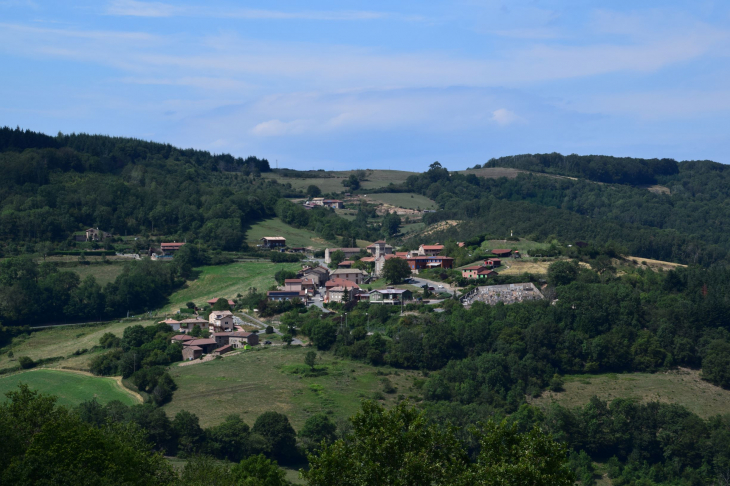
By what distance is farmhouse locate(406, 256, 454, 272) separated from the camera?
8596 centimetres

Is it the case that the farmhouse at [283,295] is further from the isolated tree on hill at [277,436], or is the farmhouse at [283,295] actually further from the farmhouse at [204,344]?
the isolated tree on hill at [277,436]

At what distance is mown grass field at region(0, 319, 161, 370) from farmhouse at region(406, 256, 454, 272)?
1126 inches

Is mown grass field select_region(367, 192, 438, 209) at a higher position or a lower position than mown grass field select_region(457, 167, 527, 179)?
lower

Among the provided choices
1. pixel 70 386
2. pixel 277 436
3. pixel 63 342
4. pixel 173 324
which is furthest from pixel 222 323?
pixel 277 436

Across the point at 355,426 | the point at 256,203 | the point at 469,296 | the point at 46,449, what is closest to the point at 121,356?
the point at 469,296

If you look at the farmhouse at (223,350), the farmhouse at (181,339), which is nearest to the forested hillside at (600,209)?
the farmhouse at (223,350)

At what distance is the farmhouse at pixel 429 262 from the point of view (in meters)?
86.0

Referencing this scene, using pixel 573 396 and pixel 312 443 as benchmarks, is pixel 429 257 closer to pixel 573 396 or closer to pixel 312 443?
pixel 573 396

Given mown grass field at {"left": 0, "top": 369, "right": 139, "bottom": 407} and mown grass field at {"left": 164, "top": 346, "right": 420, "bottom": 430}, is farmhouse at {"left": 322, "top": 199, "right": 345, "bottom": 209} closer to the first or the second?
mown grass field at {"left": 164, "top": 346, "right": 420, "bottom": 430}

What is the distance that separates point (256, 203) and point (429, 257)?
128 feet

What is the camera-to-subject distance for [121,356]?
6059 centimetres

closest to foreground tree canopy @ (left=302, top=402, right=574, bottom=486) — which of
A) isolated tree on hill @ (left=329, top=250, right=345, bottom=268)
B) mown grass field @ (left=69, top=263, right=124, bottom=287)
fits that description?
mown grass field @ (left=69, top=263, right=124, bottom=287)

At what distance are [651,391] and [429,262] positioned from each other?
32.8 m

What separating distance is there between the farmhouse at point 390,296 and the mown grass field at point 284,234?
99.6ft
